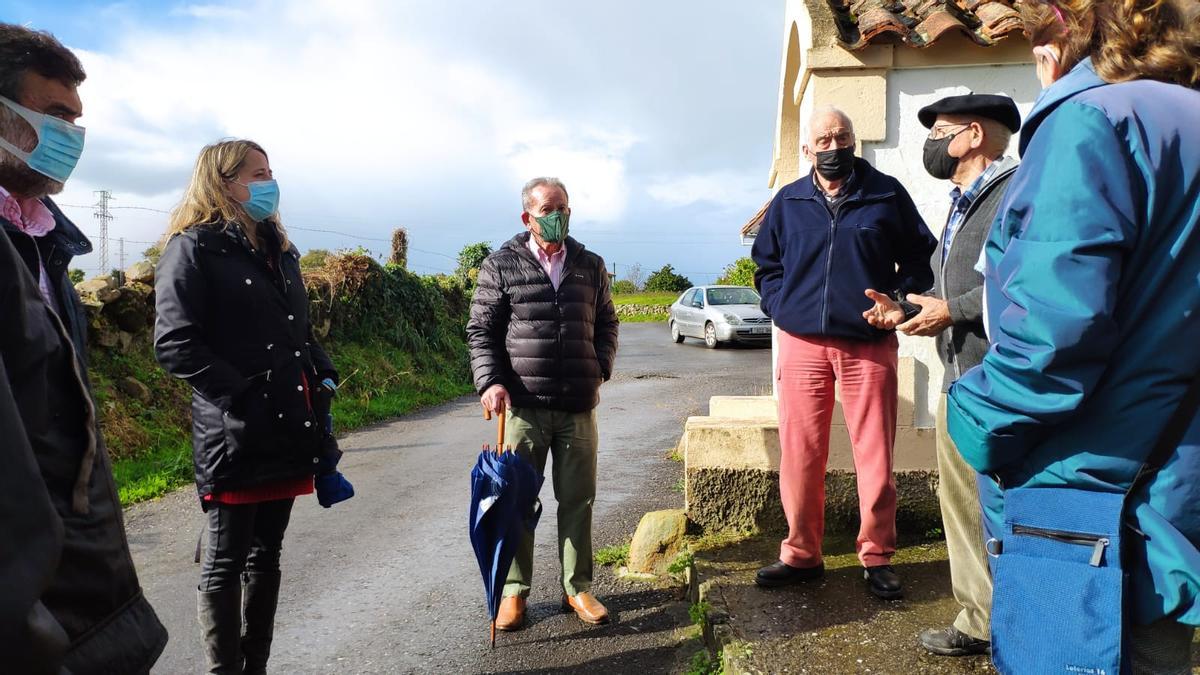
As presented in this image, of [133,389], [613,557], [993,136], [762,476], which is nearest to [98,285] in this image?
[133,389]

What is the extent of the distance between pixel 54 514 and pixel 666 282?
39.6m

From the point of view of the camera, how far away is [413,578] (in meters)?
4.93

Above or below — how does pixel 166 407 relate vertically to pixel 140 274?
below

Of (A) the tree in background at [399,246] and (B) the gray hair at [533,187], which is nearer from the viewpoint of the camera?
(B) the gray hair at [533,187]

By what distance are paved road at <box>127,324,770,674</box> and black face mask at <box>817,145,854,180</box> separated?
225cm

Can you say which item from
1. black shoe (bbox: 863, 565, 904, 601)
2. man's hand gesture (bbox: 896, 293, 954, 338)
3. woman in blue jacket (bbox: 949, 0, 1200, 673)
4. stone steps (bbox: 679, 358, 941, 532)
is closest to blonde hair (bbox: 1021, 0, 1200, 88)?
woman in blue jacket (bbox: 949, 0, 1200, 673)

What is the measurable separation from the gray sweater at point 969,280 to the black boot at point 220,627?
2.66 metres

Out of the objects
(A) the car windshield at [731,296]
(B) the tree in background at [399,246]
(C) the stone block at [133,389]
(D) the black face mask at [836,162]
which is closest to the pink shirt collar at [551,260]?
(D) the black face mask at [836,162]

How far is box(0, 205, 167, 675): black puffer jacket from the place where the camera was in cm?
121

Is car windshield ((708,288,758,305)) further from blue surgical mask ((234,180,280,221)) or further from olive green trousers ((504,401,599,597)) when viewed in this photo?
blue surgical mask ((234,180,280,221))

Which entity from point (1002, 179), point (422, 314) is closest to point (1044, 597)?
point (1002, 179)

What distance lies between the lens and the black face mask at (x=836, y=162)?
3828 millimetres

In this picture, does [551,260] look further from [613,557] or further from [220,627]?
[220,627]

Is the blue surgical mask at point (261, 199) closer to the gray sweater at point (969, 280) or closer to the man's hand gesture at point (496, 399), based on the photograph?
the man's hand gesture at point (496, 399)
